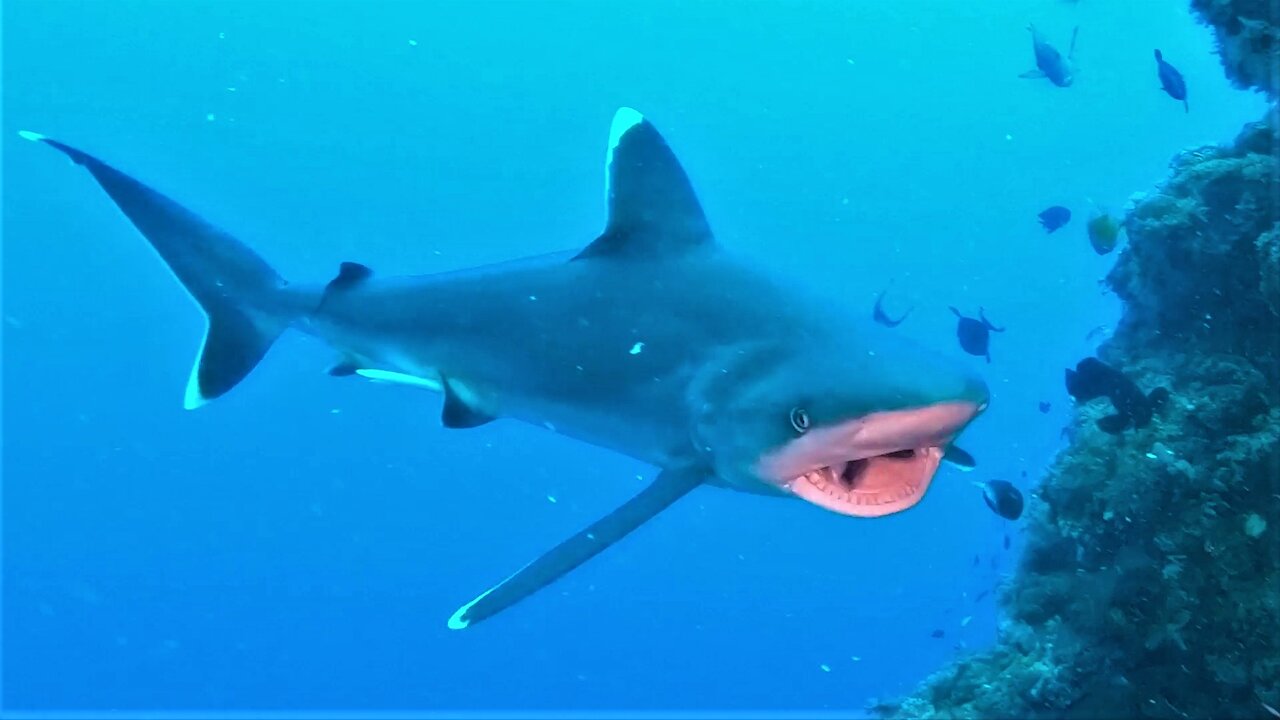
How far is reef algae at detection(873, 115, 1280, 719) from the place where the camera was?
5531mm

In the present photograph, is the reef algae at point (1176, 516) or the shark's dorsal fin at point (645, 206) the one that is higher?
the shark's dorsal fin at point (645, 206)

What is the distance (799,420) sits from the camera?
3047mm

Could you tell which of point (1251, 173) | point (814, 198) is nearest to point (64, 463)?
point (1251, 173)

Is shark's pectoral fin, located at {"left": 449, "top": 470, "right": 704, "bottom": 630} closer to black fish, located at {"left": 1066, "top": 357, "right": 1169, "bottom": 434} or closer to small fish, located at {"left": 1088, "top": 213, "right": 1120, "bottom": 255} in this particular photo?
black fish, located at {"left": 1066, "top": 357, "right": 1169, "bottom": 434}

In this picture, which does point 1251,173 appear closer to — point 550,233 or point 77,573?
point 77,573

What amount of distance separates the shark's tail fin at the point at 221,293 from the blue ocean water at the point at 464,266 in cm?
26

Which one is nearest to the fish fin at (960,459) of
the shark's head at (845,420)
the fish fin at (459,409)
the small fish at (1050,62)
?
the shark's head at (845,420)

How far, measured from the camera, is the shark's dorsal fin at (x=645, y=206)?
13.6ft

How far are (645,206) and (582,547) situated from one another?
155cm

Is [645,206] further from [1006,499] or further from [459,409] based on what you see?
[1006,499]

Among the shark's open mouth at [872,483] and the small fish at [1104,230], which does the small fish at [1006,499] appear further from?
the shark's open mouth at [872,483]

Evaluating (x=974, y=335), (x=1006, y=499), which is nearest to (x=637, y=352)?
(x=1006, y=499)

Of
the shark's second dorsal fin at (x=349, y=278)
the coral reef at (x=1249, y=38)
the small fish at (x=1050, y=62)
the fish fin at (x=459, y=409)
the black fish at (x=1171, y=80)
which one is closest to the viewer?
the fish fin at (x=459, y=409)

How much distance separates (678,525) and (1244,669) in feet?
116
